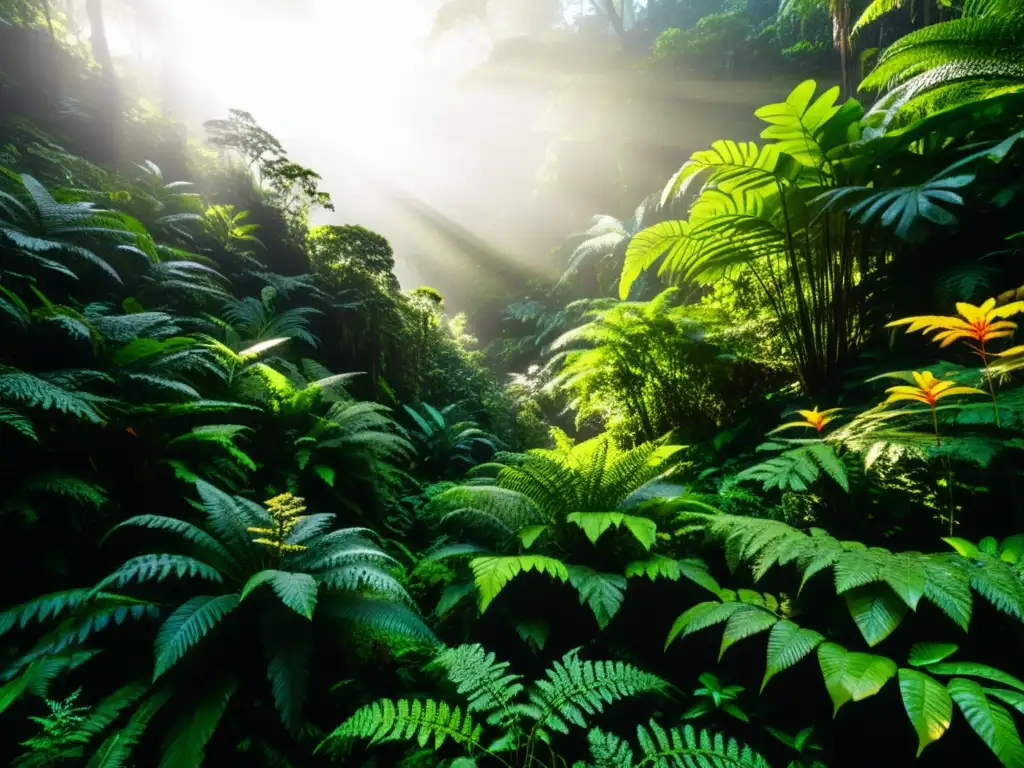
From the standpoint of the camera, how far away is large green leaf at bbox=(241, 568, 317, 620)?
1.32 m

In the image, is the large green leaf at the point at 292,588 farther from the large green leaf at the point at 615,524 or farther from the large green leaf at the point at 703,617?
the large green leaf at the point at 703,617

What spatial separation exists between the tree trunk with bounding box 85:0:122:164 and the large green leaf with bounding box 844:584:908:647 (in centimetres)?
891

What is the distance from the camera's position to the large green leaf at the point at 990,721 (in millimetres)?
905

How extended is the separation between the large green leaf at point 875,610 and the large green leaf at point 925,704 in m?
0.09

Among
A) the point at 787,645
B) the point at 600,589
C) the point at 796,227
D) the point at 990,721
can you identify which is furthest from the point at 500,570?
the point at 796,227

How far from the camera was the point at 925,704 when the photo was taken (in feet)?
3.31

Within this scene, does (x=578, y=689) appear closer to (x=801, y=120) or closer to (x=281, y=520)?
(x=281, y=520)

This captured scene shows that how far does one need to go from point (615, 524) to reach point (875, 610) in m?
0.83

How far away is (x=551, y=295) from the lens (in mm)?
12688

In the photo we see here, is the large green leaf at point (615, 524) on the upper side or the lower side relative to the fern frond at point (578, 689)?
upper

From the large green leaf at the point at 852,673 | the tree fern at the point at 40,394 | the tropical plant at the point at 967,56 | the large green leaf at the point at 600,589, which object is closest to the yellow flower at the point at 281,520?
the tree fern at the point at 40,394

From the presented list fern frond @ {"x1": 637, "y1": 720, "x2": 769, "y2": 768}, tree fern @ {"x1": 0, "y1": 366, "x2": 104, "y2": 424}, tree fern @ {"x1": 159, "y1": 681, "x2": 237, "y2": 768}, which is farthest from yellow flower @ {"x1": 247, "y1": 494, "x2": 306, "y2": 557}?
fern frond @ {"x1": 637, "y1": 720, "x2": 769, "y2": 768}

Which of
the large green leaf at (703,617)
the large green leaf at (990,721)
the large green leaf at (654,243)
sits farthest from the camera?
the large green leaf at (654,243)

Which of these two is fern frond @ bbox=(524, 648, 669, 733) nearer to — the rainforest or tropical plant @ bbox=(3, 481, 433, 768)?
the rainforest
